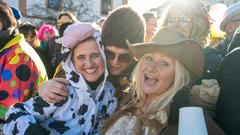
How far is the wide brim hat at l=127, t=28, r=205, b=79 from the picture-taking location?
2.69 metres

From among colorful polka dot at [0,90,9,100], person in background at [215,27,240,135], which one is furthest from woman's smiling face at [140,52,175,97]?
colorful polka dot at [0,90,9,100]

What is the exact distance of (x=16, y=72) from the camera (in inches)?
140

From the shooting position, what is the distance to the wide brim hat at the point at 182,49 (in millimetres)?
2689

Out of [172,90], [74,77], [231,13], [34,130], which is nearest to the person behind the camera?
[172,90]

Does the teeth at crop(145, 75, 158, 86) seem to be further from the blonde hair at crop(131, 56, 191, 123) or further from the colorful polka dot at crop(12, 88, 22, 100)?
the colorful polka dot at crop(12, 88, 22, 100)

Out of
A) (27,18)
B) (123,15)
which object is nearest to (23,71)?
(123,15)

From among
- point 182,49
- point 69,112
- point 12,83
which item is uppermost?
point 182,49

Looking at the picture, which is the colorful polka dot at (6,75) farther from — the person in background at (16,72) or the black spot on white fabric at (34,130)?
the black spot on white fabric at (34,130)

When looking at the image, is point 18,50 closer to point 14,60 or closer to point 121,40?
point 14,60

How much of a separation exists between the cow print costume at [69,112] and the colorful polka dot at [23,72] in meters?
0.57

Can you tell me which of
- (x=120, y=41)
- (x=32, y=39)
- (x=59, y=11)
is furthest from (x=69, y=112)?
(x=59, y=11)

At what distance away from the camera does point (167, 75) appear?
2.71 meters

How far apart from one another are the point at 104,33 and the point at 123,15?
8.8 inches

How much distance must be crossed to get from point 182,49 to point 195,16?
21.3 inches
